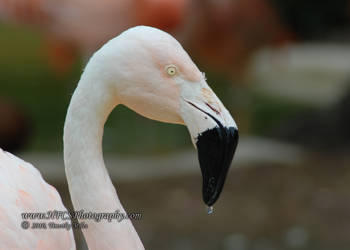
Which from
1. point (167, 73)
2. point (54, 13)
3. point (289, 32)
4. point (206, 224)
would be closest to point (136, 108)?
point (167, 73)

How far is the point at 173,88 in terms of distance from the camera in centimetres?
165

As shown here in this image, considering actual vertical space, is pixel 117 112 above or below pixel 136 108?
below

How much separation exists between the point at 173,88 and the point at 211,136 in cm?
15

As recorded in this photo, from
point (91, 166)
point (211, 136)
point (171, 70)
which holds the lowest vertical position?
point (91, 166)

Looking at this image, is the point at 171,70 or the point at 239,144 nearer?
the point at 171,70

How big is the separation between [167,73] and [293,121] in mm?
5698

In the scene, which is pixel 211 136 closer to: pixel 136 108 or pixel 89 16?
pixel 136 108

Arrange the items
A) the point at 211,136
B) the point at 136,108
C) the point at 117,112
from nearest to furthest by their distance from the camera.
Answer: the point at 211,136
the point at 136,108
the point at 117,112

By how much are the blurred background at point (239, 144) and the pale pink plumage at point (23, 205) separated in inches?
88.4

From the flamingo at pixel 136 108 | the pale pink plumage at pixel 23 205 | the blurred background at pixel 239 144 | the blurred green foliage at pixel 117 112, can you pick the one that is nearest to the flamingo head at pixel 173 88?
the flamingo at pixel 136 108

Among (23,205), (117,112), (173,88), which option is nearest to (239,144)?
(117,112)

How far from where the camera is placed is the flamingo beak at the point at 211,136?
5.22 feet

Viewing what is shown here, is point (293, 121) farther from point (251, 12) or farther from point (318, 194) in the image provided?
point (318, 194)

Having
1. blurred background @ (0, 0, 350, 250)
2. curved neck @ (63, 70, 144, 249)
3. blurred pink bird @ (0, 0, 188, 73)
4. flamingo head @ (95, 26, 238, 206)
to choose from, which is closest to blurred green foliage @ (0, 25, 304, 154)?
blurred background @ (0, 0, 350, 250)
